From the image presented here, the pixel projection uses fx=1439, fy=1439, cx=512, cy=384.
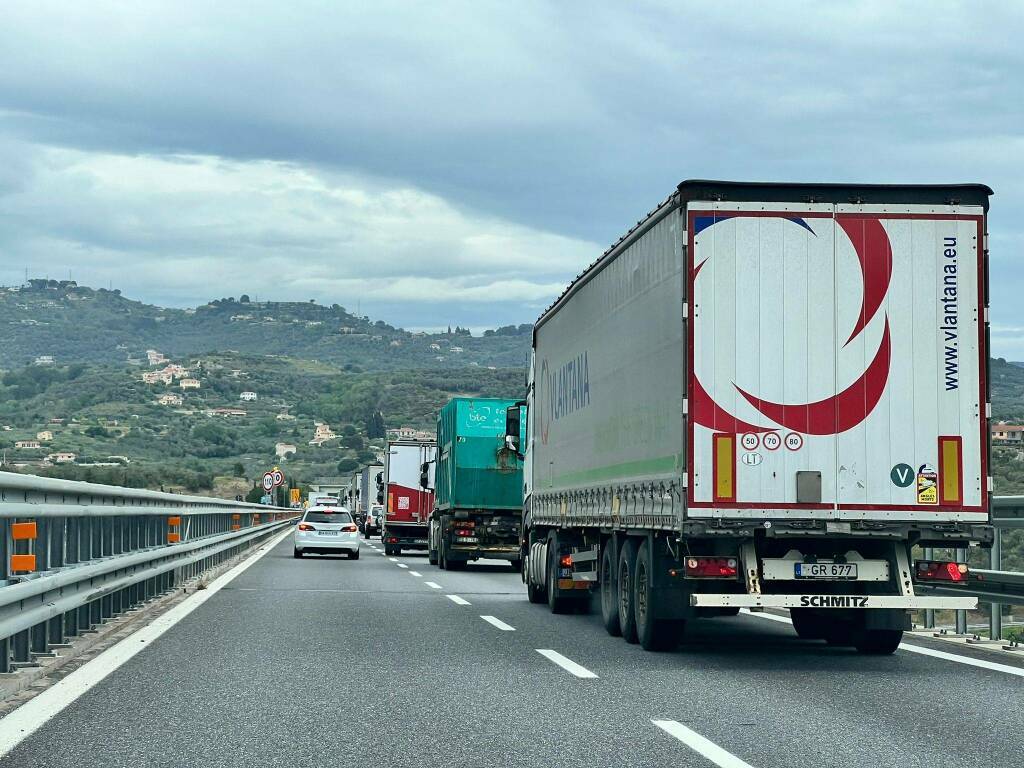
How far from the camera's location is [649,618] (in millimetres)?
11148

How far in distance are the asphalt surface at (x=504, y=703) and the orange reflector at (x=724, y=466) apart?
1.25 m

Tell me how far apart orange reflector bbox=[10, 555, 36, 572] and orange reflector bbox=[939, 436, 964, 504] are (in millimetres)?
6260

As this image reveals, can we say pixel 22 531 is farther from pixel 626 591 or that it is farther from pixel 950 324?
pixel 950 324

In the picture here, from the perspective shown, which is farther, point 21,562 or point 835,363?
point 835,363

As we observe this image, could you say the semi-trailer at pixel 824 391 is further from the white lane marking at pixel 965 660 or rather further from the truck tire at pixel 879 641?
the truck tire at pixel 879 641

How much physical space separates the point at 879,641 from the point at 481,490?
A: 16930mm

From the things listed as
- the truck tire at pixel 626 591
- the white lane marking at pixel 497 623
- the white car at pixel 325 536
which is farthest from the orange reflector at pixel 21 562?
the white car at pixel 325 536

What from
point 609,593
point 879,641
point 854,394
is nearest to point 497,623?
point 609,593

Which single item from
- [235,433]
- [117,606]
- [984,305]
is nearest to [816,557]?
[984,305]

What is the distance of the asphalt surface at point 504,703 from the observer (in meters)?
6.60

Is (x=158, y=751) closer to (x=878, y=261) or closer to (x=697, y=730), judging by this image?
(x=697, y=730)

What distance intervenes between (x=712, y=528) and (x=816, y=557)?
993 millimetres

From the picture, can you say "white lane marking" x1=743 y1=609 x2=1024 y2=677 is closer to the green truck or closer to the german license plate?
the german license plate

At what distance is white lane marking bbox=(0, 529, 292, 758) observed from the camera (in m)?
6.95
